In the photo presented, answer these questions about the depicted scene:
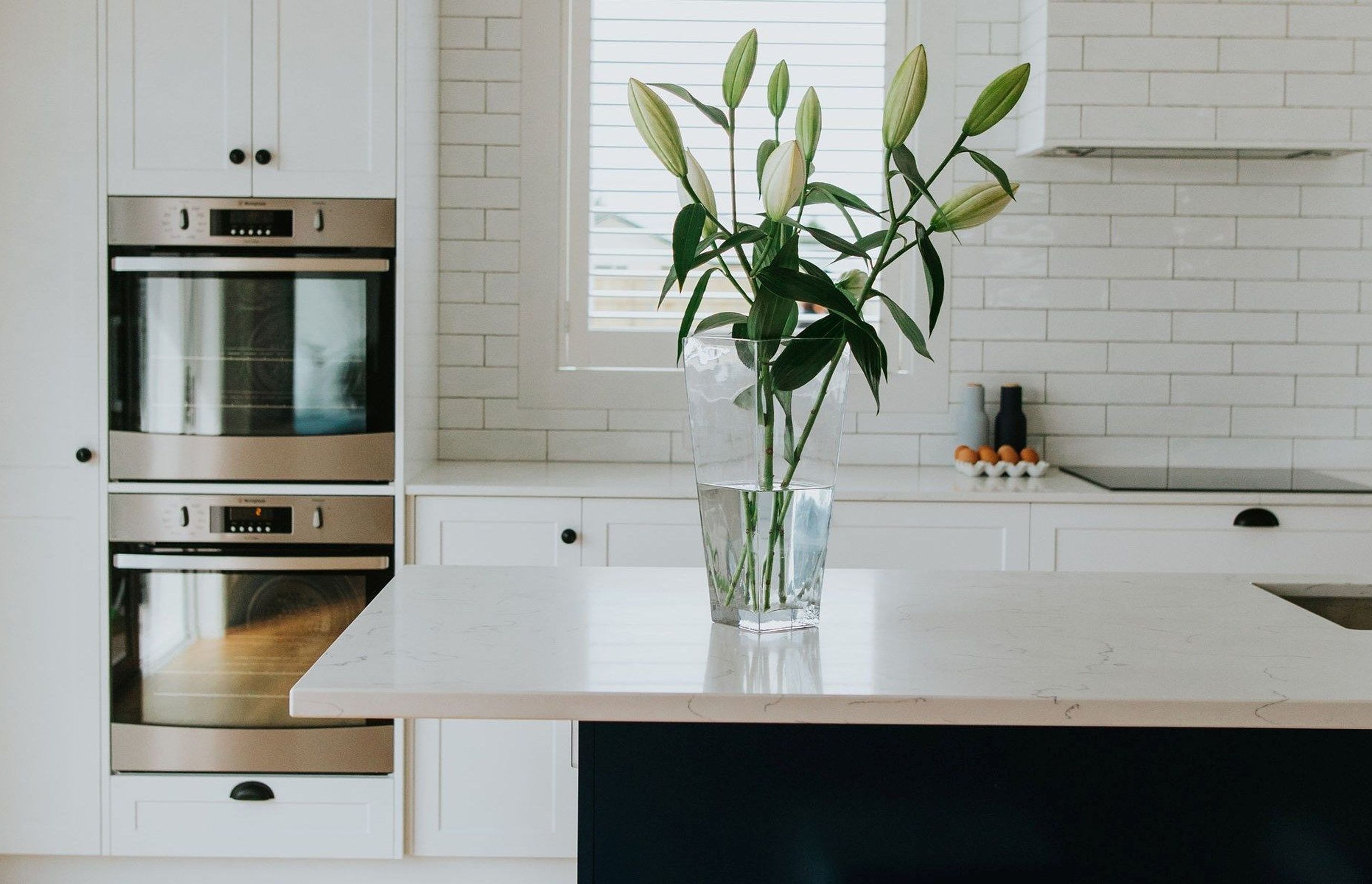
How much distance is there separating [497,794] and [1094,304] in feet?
7.05

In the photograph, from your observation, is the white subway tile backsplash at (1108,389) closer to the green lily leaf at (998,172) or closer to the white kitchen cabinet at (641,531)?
the white kitchen cabinet at (641,531)

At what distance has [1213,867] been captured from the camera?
1442mm

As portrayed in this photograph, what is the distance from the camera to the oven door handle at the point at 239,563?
2.94m

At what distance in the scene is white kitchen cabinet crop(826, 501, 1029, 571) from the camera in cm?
300

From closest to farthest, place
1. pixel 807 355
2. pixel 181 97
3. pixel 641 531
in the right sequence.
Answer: pixel 807 355 → pixel 181 97 → pixel 641 531

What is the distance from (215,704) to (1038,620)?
2153mm

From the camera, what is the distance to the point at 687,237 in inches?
54.7

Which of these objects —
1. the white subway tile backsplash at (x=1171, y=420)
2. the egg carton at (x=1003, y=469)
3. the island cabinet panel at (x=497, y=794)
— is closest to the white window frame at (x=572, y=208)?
the egg carton at (x=1003, y=469)

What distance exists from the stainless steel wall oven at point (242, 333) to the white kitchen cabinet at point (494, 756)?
0.87ft

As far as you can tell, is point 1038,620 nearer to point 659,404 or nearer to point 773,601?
point 773,601

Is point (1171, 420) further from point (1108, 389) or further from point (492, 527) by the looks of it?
point (492, 527)

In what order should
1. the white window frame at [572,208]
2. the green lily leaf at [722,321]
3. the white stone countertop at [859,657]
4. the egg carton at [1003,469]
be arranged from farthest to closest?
the white window frame at [572,208]
the egg carton at [1003,469]
the green lily leaf at [722,321]
the white stone countertop at [859,657]

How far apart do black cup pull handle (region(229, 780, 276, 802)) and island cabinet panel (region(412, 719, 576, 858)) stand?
35 cm

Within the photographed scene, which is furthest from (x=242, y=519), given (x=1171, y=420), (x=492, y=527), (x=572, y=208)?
(x=1171, y=420)
